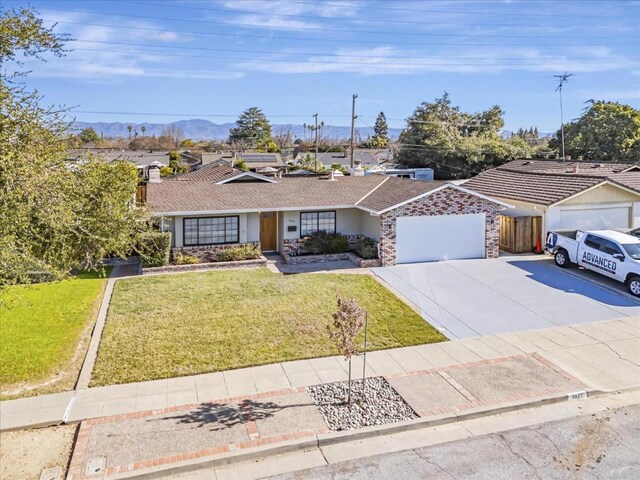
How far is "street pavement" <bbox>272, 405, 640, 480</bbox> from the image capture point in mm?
7359

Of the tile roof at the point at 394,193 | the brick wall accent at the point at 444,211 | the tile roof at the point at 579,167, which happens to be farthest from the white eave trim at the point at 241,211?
the tile roof at the point at 579,167

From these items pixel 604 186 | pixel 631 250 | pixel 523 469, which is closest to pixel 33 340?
pixel 523 469

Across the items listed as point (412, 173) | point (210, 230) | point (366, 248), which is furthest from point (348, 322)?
point (412, 173)

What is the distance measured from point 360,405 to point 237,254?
1201 centimetres

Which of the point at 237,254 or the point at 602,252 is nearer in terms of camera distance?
the point at 602,252

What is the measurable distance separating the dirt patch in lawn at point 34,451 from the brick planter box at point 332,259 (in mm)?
12656

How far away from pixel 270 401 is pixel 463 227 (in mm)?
13846

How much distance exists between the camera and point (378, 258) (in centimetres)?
2002

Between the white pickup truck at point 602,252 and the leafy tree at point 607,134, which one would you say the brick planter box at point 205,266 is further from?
the leafy tree at point 607,134

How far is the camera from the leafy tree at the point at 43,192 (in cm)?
868

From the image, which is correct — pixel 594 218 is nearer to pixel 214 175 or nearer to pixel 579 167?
pixel 579 167

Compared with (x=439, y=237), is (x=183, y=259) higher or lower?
lower

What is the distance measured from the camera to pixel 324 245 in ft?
69.8

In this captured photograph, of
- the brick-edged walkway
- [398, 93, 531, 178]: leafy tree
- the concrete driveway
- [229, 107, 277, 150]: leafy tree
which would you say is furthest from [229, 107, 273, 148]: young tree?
the brick-edged walkway
